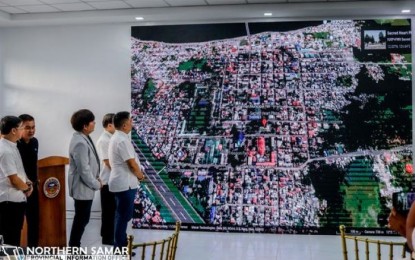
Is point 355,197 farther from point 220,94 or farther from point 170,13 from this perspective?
point 170,13

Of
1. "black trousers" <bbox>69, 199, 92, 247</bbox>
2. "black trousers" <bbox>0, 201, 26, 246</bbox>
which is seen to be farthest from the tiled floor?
"black trousers" <bbox>0, 201, 26, 246</bbox>

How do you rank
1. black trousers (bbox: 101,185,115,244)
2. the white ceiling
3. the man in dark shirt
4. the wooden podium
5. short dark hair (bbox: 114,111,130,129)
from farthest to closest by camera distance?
the white ceiling < black trousers (bbox: 101,185,115,244) < the wooden podium < short dark hair (bbox: 114,111,130,129) < the man in dark shirt

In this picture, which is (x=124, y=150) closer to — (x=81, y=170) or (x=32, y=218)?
(x=81, y=170)

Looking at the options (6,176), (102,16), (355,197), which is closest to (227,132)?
(355,197)

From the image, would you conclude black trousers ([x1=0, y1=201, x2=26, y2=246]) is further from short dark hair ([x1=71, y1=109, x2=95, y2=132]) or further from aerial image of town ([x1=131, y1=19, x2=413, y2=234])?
aerial image of town ([x1=131, y1=19, x2=413, y2=234])

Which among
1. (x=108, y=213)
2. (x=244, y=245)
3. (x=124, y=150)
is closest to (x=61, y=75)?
(x=108, y=213)

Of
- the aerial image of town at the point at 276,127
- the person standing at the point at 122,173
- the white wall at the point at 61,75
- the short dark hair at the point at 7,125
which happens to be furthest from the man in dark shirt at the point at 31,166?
the white wall at the point at 61,75
